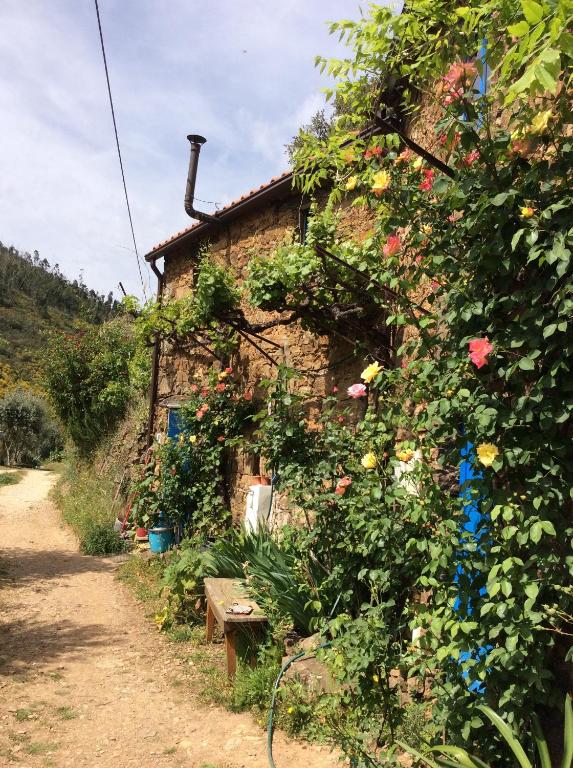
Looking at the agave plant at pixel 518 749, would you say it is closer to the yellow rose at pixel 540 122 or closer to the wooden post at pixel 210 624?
the yellow rose at pixel 540 122

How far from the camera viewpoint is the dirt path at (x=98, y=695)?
3.30 metres

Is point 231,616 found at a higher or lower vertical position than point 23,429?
lower

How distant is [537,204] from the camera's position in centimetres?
221

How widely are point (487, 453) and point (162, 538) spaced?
237 inches

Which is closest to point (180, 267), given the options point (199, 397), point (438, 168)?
point (199, 397)

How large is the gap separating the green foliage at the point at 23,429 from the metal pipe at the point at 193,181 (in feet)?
47.0

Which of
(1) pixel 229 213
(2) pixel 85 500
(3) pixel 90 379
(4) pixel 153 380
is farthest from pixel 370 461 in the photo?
(3) pixel 90 379

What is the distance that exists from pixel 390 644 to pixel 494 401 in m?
1.59

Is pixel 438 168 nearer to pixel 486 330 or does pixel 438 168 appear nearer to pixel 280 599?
pixel 486 330

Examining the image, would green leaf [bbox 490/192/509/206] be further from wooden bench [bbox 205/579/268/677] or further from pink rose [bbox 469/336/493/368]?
wooden bench [bbox 205/579/268/677]

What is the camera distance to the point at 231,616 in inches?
161

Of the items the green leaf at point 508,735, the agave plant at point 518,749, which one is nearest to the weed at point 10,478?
the agave plant at point 518,749

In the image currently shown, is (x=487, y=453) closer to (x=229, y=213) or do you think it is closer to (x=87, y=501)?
(x=229, y=213)

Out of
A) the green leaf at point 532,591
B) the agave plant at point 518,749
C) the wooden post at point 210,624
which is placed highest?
the green leaf at point 532,591
